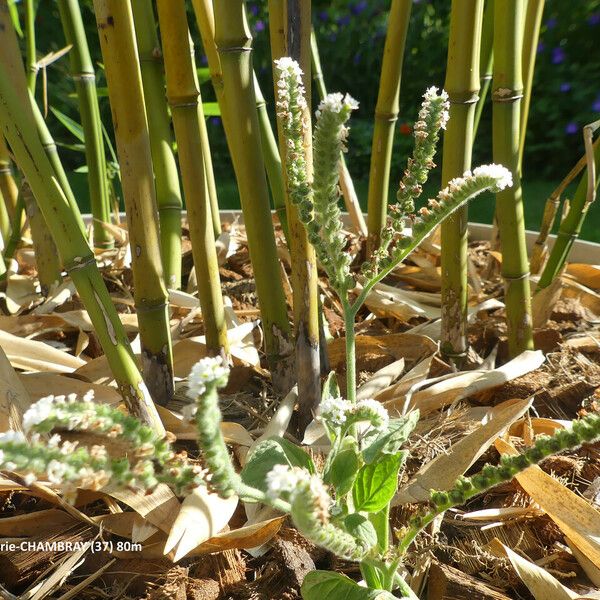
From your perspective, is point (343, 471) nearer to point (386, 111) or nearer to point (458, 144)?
point (458, 144)

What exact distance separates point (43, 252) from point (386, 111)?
52 cm

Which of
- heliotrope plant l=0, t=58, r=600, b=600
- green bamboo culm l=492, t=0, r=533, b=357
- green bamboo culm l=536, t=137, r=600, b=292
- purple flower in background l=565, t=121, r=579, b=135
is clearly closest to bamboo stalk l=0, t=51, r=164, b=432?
heliotrope plant l=0, t=58, r=600, b=600

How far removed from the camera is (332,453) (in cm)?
52

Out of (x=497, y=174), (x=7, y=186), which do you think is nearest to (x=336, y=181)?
(x=497, y=174)

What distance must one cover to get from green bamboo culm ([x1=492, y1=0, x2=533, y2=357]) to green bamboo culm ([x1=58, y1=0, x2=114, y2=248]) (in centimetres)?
53

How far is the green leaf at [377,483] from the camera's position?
0.51 metres

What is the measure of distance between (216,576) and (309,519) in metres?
0.27

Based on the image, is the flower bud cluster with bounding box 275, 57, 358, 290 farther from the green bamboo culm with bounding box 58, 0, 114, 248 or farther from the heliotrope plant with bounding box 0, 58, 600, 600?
the green bamboo culm with bounding box 58, 0, 114, 248

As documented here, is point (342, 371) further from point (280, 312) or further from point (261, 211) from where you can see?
point (261, 211)

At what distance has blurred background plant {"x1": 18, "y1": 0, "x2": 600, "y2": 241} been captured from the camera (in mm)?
2893

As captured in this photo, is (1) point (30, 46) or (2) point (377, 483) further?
(1) point (30, 46)

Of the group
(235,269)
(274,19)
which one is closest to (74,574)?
(274,19)

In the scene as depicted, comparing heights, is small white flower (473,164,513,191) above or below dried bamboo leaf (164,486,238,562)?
above

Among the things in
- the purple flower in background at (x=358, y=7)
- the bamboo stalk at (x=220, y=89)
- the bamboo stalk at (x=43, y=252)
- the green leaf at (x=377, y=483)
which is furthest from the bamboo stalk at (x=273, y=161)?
the purple flower in background at (x=358, y=7)
